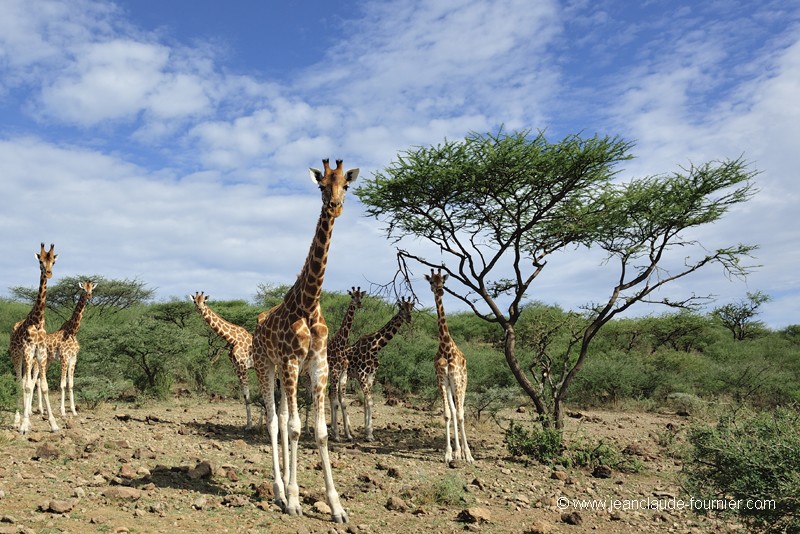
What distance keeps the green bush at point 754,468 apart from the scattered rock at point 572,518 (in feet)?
4.26

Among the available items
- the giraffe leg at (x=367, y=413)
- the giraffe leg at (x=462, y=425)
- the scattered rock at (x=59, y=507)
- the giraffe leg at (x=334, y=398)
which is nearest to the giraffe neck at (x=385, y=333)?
the giraffe leg at (x=367, y=413)

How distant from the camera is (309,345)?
22.2 feet

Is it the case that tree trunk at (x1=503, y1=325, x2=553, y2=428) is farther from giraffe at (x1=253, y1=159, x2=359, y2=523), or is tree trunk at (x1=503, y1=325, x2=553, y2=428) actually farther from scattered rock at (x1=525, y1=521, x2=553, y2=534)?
giraffe at (x1=253, y1=159, x2=359, y2=523)

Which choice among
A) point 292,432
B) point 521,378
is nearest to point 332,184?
point 292,432

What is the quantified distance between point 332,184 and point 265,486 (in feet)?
11.9

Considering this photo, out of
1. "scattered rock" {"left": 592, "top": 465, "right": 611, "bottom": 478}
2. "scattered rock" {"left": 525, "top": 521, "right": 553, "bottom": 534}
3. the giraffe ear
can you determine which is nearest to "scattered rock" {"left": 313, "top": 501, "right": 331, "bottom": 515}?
"scattered rock" {"left": 525, "top": 521, "right": 553, "bottom": 534}

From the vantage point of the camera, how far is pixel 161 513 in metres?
6.11

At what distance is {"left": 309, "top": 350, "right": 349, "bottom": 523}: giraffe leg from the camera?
6.38m

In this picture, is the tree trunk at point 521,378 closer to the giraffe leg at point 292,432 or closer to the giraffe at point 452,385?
the giraffe at point 452,385

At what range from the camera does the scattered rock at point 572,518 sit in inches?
284

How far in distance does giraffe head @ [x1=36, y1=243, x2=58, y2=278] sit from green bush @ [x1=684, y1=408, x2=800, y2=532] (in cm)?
1062

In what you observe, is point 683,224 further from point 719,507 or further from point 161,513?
point 161,513

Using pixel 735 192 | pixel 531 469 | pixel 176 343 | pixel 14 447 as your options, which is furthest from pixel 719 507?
pixel 176 343

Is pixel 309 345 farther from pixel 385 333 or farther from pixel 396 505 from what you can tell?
pixel 385 333
